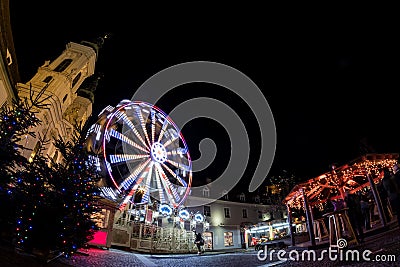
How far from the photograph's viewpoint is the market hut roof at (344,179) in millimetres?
11969

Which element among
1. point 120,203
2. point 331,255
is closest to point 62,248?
point 331,255

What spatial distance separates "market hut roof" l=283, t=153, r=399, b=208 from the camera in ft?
39.3

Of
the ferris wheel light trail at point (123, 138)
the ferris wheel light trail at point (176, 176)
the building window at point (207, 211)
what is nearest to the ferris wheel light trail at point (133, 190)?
the ferris wheel light trail at point (123, 138)

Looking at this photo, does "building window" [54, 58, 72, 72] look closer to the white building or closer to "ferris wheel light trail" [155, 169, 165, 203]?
"ferris wheel light trail" [155, 169, 165, 203]

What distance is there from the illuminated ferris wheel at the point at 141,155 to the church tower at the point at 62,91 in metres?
3.07

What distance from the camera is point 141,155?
77.3 ft

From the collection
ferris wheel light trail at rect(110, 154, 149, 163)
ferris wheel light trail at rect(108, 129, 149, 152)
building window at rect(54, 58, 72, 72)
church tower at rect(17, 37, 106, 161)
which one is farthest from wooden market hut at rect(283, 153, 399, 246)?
building window at rect(54, 58, 72, 72)

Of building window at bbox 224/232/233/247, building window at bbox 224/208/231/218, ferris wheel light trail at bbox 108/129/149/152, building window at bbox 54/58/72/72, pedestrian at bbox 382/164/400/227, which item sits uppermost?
building window at bbox 54/58/72/72

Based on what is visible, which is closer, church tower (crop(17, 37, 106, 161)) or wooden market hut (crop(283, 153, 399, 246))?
wooden market hut (crop(283, 153, 399, 246))

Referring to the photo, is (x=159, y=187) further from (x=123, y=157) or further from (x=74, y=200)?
(x=74, y=200)

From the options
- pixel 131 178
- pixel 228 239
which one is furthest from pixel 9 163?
pixel 228 239

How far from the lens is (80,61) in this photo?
2861cm

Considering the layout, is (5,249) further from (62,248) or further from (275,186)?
(275,186)

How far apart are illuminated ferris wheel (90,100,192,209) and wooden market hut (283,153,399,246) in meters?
11.6
